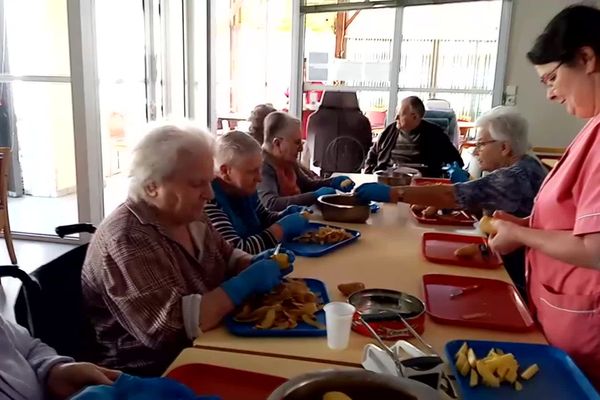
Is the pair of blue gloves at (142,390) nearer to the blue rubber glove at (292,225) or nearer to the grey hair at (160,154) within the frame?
the grey hair at (160,154)

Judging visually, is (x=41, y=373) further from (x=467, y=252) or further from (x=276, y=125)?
(x=276, y=125)

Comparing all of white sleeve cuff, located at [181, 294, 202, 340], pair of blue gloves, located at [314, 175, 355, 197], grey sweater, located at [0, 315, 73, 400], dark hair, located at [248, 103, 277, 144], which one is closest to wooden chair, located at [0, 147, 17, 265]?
dark hair, located at [248, 103, 277, 144]

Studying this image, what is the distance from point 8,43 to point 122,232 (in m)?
4.07

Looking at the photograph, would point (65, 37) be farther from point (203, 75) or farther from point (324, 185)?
point (324, 185)

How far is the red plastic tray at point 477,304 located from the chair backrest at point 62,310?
93 cm

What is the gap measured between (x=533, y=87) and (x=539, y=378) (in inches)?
164

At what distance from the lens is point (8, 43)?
4.66 m

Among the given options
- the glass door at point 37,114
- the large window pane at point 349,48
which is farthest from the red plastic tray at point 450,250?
the large window pane at point 349,48

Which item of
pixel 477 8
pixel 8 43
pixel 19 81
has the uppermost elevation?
pixel 477 8

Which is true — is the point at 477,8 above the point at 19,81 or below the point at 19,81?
above

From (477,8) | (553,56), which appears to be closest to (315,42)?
(477,8)

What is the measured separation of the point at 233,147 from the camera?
2.01 metres

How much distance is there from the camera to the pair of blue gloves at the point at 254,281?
4.59ft

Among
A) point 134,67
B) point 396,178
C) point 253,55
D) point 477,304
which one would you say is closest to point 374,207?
point 396,178
